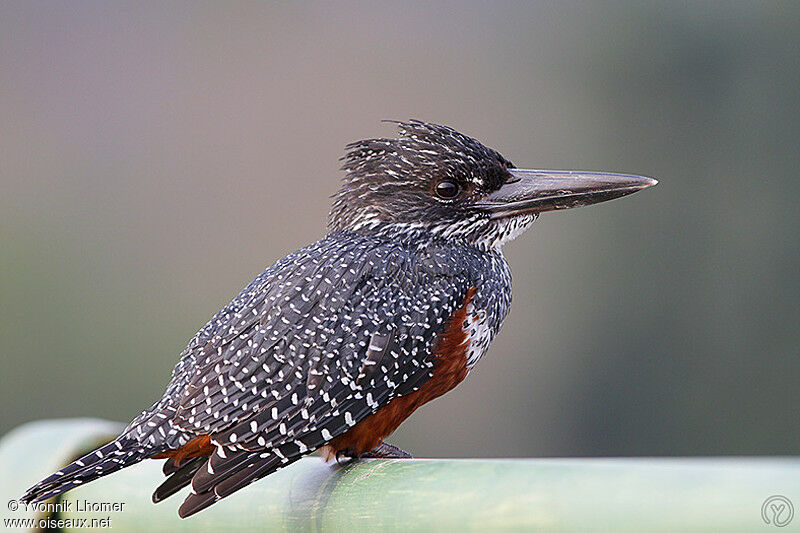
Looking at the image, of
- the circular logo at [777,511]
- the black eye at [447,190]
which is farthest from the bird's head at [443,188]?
the circular logo at [777,511]

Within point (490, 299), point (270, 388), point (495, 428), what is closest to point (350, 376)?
point (270, 388)

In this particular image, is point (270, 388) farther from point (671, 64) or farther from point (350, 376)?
point (671, 64)

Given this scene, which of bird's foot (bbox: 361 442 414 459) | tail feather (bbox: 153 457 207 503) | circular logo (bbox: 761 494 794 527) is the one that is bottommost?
bird's foot (bbox: 361 442 414 459)

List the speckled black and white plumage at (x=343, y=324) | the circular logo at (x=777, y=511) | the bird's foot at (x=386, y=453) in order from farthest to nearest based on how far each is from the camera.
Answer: the bird's foot at (x=386, y=453), the speckled black and white plumage at (x=343, y=324), the circular logo at (x=777, y=511)

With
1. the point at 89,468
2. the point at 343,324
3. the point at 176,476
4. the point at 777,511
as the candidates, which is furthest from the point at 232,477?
the point at 777,511

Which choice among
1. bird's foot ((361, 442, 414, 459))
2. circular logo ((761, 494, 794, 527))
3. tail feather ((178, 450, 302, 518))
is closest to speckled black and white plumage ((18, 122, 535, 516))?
tail feather ((178, 450, 302, 518))

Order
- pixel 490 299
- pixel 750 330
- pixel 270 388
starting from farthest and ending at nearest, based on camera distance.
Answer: pixel 750 330
pixel 490 299
pixel 270 388

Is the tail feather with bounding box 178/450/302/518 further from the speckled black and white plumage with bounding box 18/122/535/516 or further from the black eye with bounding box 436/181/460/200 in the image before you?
the black eye with bounding box 436/181/460/200

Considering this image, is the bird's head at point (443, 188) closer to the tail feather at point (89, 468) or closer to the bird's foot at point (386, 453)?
the bird's foot at point (386, 453)
